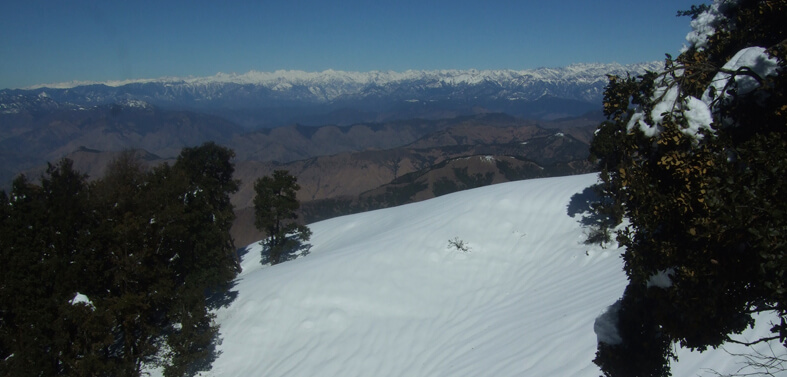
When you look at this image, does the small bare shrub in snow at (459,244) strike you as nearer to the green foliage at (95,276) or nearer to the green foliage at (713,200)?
the green foliage at (95,276)

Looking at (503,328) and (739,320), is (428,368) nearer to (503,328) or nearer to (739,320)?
(503,328)

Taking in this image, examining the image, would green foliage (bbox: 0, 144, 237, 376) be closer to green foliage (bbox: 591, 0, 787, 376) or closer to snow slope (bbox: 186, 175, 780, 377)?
snow slope (bbox: 186, 175, 780, 377)

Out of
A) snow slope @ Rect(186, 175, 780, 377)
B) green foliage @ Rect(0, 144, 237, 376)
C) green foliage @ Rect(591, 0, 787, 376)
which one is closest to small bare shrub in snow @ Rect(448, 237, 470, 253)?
snow slope @ Rect(186, 175, 780, 377)

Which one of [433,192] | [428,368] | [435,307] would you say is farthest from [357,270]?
[433,192]

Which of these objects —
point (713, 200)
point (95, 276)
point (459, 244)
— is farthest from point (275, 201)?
point (713, 200)

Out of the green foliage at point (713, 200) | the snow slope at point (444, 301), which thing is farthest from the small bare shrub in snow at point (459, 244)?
the green foliage at point (713, 200)

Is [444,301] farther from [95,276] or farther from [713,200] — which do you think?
[713,200]

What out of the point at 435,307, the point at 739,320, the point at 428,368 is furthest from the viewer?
the point at 435,307
